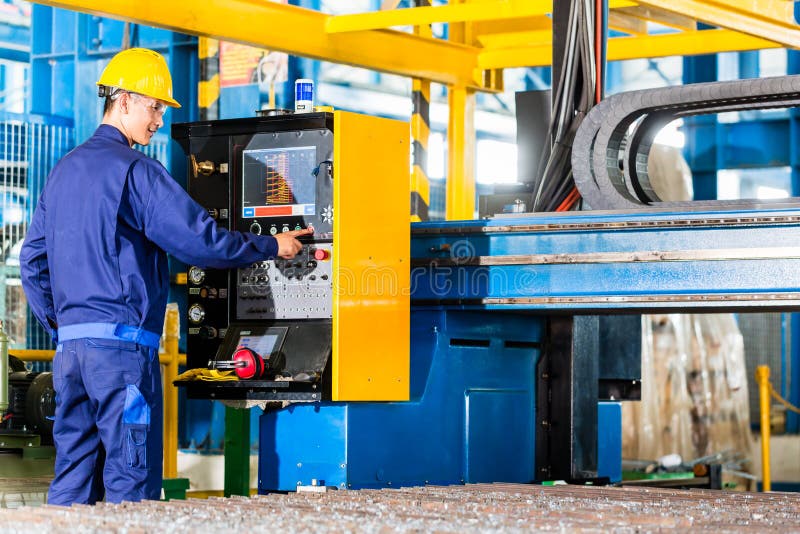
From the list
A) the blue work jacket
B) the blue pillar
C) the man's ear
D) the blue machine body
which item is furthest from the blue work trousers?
the blue pillar

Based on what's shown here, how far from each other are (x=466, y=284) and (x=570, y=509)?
1869mm

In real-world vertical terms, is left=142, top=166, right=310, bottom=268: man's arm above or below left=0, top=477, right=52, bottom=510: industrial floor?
above

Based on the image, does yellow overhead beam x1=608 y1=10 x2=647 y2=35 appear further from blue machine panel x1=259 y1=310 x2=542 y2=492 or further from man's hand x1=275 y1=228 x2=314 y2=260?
man's hand x1=275 y1=228 x2=314 y2=260

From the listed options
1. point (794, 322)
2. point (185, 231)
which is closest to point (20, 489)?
point (185, 231)

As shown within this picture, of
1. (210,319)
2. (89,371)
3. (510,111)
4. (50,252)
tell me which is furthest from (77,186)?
(510,111)

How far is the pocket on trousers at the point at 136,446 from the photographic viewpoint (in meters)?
3.81

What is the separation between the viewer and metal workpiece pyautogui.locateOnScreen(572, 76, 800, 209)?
15.5ft

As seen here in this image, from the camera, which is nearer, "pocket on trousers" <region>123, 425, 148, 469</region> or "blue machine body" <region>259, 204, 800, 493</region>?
"pocket on trousers" <region>123, 425, 148, 469</region>

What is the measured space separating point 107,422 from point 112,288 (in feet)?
1.31

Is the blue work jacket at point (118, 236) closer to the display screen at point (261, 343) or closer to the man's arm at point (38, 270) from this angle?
the man's arm at point (38, 270)

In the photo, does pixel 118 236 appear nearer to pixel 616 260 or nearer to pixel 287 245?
pixel 287 245

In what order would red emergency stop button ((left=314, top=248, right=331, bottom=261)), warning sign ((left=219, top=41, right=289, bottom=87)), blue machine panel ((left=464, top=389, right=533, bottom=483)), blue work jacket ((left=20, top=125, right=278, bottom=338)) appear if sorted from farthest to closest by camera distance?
warning sign ((left=219, top=41, right=289, bottom=87)) < blue machine panel ((left=464, top=389, right=533, bottom=483)) < red emergency stop button ((left=314, top=248, right=331, bottom=261)) < blue work jacket ((left=20, top=125, right=278, bottom=338))

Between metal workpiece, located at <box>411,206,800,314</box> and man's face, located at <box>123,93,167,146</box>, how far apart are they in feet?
3.85

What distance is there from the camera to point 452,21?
6.73 m
